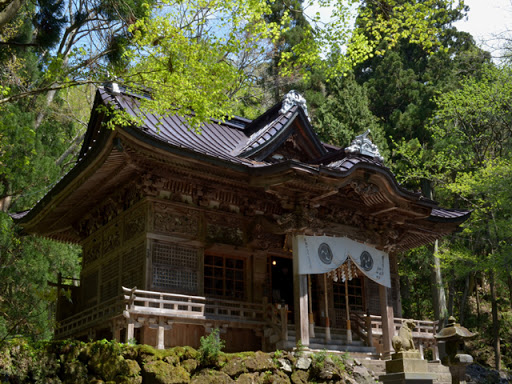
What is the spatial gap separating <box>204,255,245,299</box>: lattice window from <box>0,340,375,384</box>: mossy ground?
3307 mm

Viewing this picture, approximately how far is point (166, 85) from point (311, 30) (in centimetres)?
322

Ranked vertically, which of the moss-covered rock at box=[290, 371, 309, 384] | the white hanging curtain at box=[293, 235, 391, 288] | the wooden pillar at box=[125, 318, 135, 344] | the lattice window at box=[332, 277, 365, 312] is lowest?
the moss-covered rock at box=[290, 371, 309, 384]

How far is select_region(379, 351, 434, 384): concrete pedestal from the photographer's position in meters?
9.94

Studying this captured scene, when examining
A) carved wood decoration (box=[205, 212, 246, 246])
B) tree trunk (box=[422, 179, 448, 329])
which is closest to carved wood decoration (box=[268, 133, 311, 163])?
carved wood decoration (box=[205, 212, 246, 246])

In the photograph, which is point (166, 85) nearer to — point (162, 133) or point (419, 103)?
point (162, 133)

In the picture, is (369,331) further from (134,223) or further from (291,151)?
(134,223)

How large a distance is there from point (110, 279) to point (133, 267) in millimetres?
1576

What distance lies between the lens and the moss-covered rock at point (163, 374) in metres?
9.23

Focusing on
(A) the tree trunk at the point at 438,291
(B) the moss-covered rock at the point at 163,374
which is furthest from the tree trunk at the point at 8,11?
(A) the tree trunk at the point at 438,291

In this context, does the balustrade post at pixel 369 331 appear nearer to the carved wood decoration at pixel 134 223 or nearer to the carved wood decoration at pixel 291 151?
the carved wood decoration at pixel 291 151

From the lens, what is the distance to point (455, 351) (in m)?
12.5

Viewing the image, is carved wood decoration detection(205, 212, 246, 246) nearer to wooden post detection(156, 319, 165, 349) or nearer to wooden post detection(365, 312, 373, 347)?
wooden post detection(156, 319, 165, 349)

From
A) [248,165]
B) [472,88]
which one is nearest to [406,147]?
[472,88]

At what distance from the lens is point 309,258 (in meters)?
13.3
